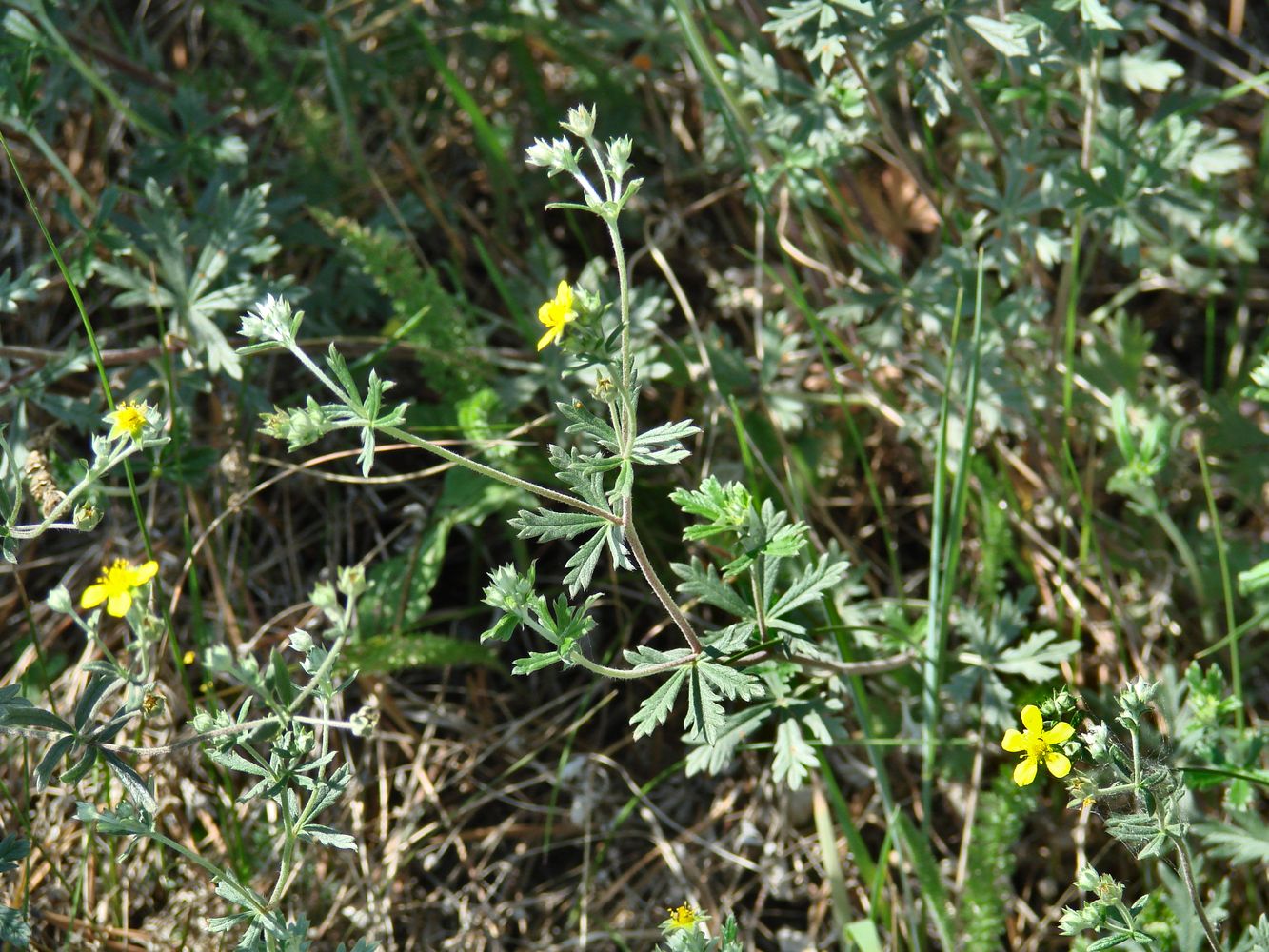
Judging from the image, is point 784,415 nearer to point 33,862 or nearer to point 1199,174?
point 1199,174

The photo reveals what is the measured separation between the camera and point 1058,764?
6.02ft

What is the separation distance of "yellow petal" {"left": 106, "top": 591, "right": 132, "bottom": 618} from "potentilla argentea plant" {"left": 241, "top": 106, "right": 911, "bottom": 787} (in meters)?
0.45

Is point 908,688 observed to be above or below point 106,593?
below

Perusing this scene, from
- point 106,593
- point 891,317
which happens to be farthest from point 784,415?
point 106,593

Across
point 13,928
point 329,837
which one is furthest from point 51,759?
point 329,837

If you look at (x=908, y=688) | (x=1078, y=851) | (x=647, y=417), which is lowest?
(x=1078, y=851)

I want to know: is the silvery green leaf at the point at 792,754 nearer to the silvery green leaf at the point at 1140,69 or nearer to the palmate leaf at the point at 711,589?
the palmate leaf at the point at 711,589

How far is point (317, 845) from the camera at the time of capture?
111 inches

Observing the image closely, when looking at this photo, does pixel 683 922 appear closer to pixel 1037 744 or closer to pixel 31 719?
pixel 1037 744

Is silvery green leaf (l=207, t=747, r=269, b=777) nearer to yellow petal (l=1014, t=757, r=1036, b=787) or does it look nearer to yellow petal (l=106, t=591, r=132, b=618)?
yellow petal (l=106, t=591, r=132, b=618)

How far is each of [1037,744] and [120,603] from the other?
159 cm

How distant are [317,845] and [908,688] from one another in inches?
62.0

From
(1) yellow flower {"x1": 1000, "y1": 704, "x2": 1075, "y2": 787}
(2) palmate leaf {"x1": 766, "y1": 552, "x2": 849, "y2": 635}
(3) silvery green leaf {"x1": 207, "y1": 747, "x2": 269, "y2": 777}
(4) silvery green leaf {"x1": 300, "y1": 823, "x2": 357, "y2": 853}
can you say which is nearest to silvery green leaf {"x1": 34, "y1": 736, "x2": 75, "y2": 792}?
(3) silvery green leaf {"x1": 207, "y1": 747, "x2": 269, "y2": 777}

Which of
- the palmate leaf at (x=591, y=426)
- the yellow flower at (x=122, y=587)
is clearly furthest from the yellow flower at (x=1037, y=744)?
the yellow flower at (x=122, y=587)
